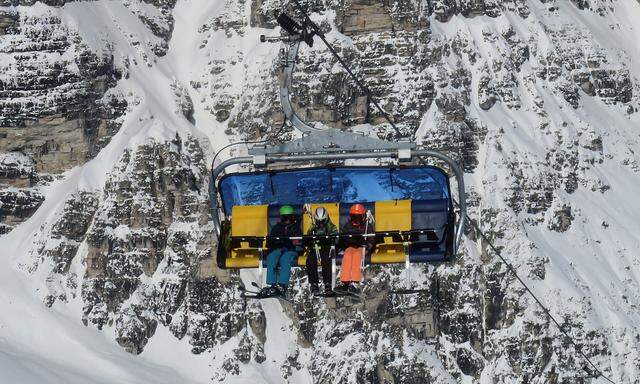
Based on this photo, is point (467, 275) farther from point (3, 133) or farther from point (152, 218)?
point (3, 133)

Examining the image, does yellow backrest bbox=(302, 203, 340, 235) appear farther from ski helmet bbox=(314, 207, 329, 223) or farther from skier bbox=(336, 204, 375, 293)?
ski helmet bbox=(314, 207, 329, 223)

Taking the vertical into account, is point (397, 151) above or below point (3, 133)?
above

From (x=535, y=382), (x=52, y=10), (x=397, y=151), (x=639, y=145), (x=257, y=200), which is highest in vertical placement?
(x=397, y=151)

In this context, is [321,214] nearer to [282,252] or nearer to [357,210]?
[357,210]

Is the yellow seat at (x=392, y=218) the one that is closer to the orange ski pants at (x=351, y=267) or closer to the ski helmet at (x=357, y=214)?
the ski helmet at (x=357, y=214)

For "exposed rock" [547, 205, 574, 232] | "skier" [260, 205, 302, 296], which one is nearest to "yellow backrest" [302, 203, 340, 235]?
"skier" [260, 205, 302, 296]

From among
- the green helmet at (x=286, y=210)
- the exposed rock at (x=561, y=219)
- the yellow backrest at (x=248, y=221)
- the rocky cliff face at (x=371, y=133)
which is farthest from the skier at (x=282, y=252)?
the exposed rock at (x=561, y=219)

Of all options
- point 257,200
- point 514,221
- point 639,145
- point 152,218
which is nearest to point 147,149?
point 152,218
